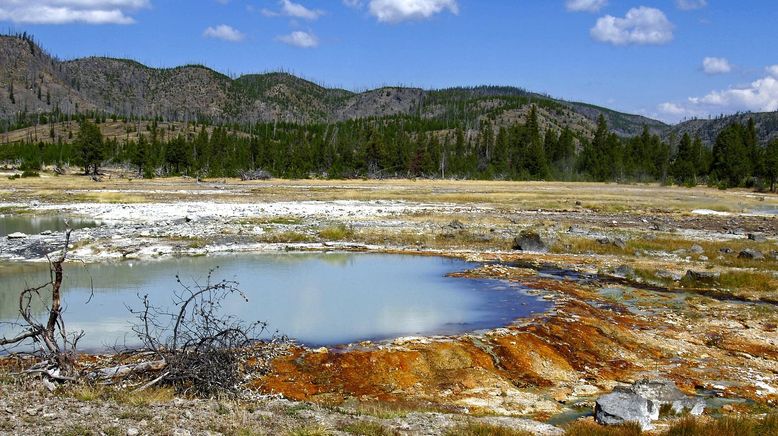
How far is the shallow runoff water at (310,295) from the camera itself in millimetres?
14062

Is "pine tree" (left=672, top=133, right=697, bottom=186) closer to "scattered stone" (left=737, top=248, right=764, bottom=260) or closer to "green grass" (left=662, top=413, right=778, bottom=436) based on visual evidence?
"scattered stone" (left=737, top=248, right=764, bottom=260)

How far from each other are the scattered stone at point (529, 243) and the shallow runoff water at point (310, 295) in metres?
4.42

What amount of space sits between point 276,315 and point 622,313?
940 cm

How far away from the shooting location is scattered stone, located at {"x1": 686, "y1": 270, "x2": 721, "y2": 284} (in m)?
20.6

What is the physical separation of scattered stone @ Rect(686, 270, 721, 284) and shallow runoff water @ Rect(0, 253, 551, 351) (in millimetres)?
6697

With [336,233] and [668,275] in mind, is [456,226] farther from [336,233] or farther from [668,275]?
[668,275]

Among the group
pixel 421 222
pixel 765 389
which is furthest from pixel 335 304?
pixel 421 222

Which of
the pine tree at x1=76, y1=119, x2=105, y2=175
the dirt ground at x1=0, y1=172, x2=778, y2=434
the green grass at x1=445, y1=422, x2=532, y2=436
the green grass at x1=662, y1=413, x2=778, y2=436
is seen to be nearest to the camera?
the green grass at x1=445, y1=422, x2=532, y2=436

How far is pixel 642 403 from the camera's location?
29.2 ft

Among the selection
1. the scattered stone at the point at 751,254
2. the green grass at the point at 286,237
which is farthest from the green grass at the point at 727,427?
the green grass at the point at 286,237

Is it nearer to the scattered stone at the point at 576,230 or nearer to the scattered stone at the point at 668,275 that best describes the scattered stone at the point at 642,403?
the scattered stone at the point at 668,275

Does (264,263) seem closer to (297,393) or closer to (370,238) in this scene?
(370,238)

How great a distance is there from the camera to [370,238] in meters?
29.9

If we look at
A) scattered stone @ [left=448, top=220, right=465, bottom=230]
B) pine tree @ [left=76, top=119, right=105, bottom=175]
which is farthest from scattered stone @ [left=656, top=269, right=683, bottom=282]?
pine tree @ [left=76, top=119, right=105, bottom=175]
